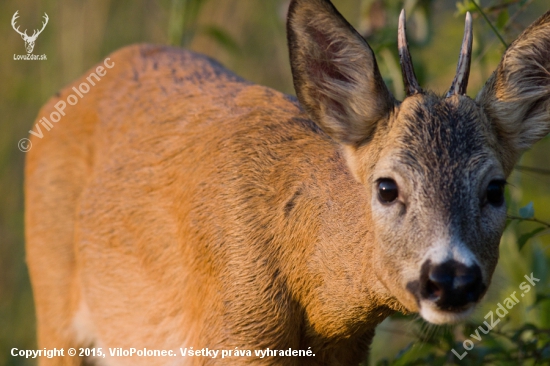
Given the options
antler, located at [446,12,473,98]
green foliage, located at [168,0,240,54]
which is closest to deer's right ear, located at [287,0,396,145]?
antler, located at [446,12,473,98]

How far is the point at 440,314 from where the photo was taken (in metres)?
4.00

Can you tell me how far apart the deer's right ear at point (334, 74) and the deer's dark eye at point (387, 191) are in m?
0.44

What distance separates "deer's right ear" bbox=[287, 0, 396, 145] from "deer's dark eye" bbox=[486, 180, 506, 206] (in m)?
0.73

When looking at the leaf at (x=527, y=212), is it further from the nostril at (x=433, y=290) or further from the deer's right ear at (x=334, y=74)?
the nostril at (x=433, y=290)

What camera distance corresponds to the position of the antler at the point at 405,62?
4.41m

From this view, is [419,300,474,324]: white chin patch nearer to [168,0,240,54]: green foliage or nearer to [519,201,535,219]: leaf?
[519,201,535,219]: leaf

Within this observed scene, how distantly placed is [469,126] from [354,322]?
1271 millimetres

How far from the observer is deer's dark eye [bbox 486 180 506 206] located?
4312 mm

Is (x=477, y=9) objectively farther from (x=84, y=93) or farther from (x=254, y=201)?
(x=84, y=93)

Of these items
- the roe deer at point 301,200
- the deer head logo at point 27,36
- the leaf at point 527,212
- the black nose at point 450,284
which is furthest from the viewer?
the deer head logo at point 27,36

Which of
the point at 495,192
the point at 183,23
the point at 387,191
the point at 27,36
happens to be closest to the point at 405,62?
the point at 387,191

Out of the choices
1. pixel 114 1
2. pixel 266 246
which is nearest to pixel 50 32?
pixel 114 1

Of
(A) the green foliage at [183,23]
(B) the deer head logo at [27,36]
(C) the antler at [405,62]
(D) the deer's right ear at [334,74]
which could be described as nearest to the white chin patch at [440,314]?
(D) the deer's right ear at [334,74]

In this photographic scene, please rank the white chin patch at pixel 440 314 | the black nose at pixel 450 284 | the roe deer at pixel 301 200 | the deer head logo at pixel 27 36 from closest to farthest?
1. the black nose at pixel 450 284
2. the white chin patch at pixel 440 314
3. the roe deer at pixel 301 200
4. the deer head logo at pixel 27 36
